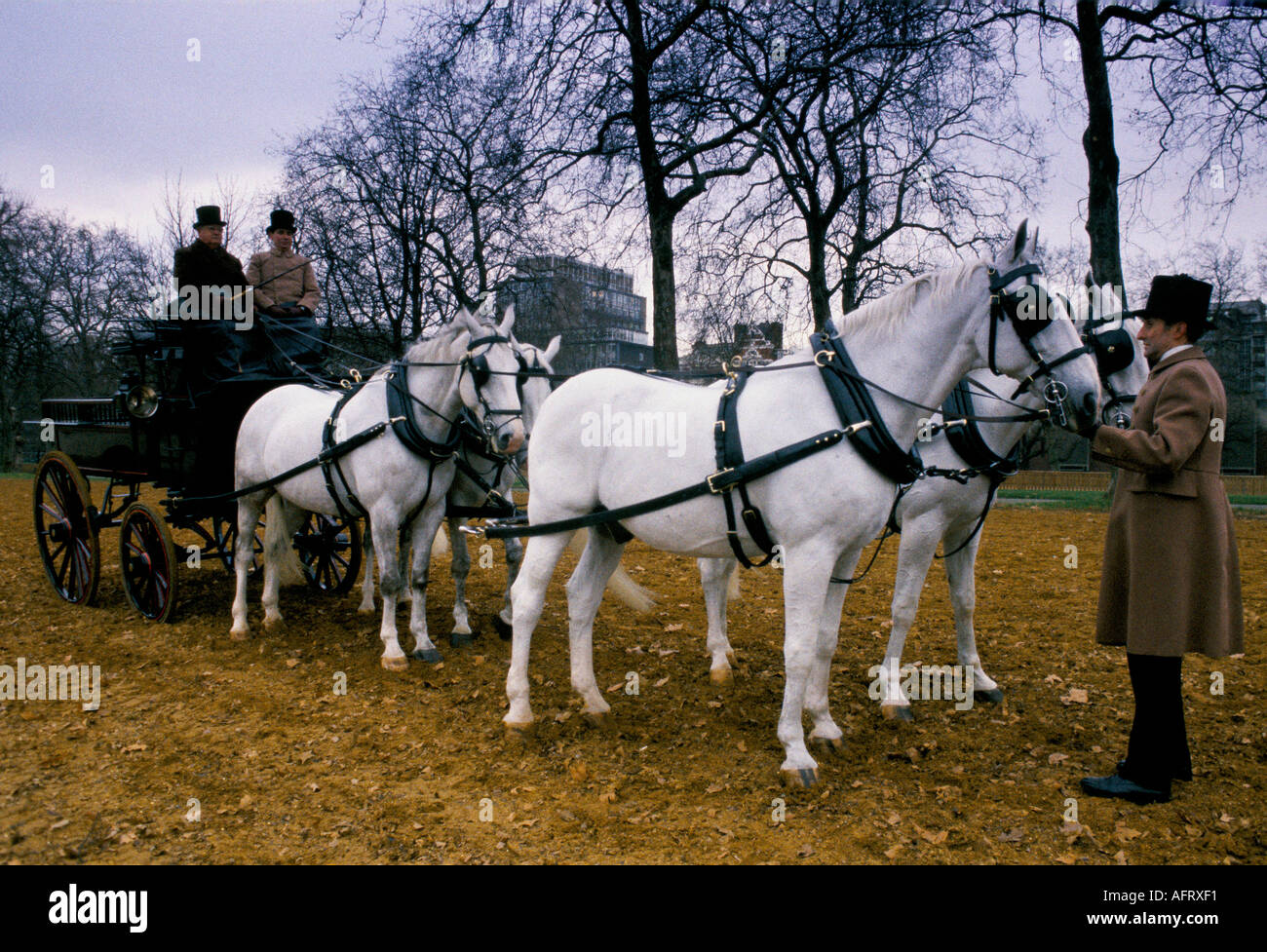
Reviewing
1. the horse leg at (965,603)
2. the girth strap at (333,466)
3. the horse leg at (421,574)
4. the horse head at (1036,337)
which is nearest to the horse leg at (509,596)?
the horse leg at (421,574)

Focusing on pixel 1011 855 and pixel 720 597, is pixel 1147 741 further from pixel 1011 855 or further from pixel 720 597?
pixel 720 597

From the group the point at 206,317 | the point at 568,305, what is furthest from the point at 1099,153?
the point at 568,305

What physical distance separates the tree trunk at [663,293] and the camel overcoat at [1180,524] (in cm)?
940

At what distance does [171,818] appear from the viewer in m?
3.55

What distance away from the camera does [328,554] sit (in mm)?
8266

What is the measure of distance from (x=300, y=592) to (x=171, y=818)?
5008mm

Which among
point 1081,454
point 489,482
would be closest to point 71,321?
point 489,482

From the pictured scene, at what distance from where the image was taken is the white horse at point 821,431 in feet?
11.8

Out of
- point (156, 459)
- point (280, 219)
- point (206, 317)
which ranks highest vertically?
point (280, 219)

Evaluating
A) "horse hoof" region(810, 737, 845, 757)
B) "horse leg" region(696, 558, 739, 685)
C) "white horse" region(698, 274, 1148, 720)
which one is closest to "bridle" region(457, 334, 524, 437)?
"horse leg" region(696, 558, 739, 685)

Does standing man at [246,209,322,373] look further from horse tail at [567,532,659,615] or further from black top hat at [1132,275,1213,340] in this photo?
black top hat at [1132,275,1213,340]

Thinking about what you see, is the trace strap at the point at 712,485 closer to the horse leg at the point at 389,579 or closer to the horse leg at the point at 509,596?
the horse leg at the point at 389,579

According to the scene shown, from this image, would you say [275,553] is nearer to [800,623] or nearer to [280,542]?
[280,542]

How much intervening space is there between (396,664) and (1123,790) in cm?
450
